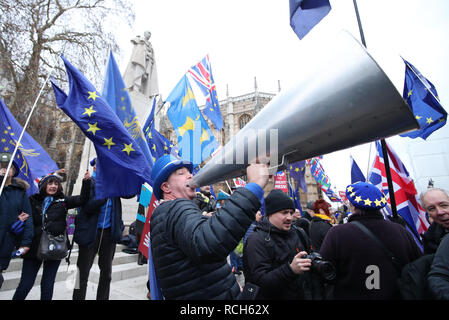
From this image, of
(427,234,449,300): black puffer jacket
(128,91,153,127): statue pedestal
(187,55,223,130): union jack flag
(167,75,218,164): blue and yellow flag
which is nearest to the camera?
(427,234,449,300): black puffer jacket

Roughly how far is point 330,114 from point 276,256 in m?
1.56

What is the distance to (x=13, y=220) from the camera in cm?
266

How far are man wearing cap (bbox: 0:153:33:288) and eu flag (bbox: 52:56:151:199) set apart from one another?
40.4 inches

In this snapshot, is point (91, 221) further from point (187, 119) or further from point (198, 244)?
point (187, 119)

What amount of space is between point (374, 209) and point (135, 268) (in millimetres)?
4865

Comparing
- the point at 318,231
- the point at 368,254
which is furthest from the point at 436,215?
the point at 318,231

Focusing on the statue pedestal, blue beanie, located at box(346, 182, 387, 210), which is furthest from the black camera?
the statue pedestal

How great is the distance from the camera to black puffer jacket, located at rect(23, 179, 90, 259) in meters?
2.91

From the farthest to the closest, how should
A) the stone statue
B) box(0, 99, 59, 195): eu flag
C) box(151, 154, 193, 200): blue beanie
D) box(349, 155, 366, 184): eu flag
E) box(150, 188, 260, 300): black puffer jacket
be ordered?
1. the stone statue
2. box(349, 155, 366, 184): eu flag
3. box(0, 99, 59, 195): eu flag
4. box(151, 154, 193, 200): blue beanie
5. box(150, 188, 260, 300): black puffer jacket

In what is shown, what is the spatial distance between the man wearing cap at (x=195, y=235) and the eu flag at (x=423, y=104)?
406 centimetres

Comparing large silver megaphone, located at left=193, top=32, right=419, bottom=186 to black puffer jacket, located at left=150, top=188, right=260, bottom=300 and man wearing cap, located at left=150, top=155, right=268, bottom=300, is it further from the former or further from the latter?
black puffer jacket, located at left=150, top=188, right=260, bottom=300

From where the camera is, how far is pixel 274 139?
0.87 meters
